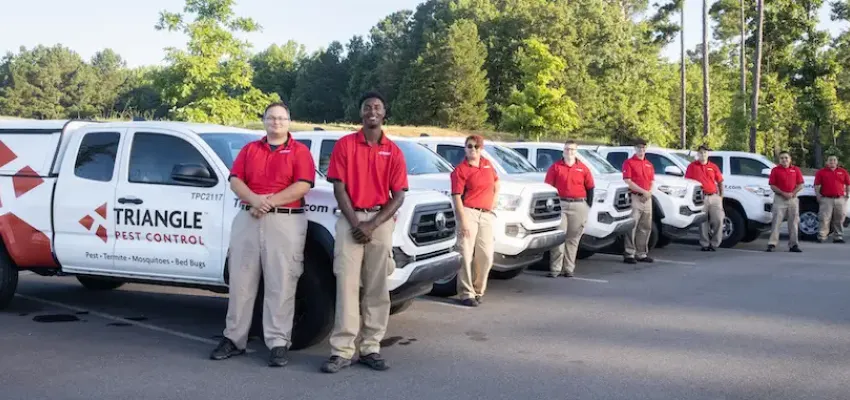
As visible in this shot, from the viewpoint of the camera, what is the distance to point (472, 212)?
28.7ft

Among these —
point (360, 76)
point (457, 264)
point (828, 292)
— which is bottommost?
→ point (828, 292)

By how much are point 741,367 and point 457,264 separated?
241 centimetres

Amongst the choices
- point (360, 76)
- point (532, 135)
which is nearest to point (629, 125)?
point (532, 135)

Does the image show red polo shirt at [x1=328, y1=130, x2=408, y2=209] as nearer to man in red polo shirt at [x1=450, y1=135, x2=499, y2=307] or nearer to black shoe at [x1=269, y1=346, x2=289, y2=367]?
black shoe at [x1=269, y1=346, x2=289, y2=367]

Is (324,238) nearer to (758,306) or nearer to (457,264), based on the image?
(457,264)

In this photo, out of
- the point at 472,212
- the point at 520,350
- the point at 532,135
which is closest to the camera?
the point at 520,350

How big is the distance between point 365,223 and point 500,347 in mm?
1832

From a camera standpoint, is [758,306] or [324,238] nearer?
[324,238]

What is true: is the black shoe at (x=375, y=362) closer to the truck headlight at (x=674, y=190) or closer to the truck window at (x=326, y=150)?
the truck window at (x=326, y=150)

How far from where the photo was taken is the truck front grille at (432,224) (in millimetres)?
6707

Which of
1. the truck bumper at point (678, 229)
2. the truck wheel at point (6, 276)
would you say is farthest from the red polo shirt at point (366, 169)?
the truck bumper at point (678, 229)

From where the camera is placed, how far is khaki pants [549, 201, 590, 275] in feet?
35.8

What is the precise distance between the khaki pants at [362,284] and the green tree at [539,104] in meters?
36.5

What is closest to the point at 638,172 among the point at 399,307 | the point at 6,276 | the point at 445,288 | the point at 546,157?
the point at 546,157
